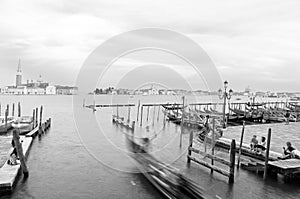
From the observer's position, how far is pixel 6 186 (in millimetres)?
8422

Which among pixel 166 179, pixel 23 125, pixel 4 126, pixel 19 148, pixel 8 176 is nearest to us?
pixel 166 179

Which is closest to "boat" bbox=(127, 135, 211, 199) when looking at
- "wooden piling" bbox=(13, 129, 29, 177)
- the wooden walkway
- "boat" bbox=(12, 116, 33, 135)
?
"wooden piling" bbox=(13, 129, 29, 177)

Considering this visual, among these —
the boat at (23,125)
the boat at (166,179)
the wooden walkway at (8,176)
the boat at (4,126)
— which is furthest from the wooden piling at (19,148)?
the boat at (4,126)

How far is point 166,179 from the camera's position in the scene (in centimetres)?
859

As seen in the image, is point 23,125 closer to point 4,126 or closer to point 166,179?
point 4,126

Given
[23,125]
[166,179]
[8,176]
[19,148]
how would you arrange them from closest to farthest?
[166,179]
[8,176]
[19,148]
[23,125]

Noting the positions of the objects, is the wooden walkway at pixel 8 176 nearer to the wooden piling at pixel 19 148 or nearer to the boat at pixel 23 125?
the wooden piling at pixel 19 148

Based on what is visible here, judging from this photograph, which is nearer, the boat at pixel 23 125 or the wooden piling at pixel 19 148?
the wooden piling at pixel 19 148

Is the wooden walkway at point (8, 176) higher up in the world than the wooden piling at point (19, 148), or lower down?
lower down

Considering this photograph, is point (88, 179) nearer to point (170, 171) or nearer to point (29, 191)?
point (29, 191)

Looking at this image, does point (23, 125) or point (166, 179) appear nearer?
point (166, 179)

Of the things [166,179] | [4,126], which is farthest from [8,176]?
[4,126]

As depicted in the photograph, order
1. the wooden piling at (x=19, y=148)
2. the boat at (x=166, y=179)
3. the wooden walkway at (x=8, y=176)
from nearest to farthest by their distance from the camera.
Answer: the boat at (x=166, y=179)
the wooden walkway at (x=8, y=176)
the wooden piling at (x=19, y=148)

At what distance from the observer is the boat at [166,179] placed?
768 centimetres
